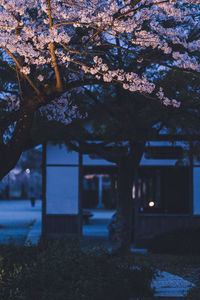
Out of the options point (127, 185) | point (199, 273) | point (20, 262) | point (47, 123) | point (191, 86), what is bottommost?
point (199, 273)

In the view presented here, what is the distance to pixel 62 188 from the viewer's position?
20281mm

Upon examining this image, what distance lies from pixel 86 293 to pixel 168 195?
13736 mm

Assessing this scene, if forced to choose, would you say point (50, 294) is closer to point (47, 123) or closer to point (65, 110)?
point (65, 110)

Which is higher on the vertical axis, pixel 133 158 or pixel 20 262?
pixel 133 158

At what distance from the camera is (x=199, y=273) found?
1160cm

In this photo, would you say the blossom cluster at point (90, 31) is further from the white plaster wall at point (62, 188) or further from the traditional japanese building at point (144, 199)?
the white plaster wall at point (62, 188)

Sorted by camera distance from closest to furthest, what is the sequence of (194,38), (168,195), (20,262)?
(20,262), (194,38), (168,195)

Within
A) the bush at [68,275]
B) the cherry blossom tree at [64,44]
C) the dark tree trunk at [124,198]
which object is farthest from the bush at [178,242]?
the bush at [68,275]

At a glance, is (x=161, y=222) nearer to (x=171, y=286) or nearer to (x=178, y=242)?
(x=178, y=242)

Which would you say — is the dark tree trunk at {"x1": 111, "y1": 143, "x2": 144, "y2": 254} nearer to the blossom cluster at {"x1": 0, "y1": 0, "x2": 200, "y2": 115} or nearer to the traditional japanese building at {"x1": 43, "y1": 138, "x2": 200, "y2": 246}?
the blossom cluster at {"x1": 0, "y1": 0, "x2": 200, "y2": 115}

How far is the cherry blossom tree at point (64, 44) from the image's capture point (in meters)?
8.47

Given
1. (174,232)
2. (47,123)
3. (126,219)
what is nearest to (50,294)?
(47,123)

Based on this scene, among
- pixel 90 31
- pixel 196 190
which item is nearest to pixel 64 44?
pixel 90 31

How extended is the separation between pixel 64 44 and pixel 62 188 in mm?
11065
